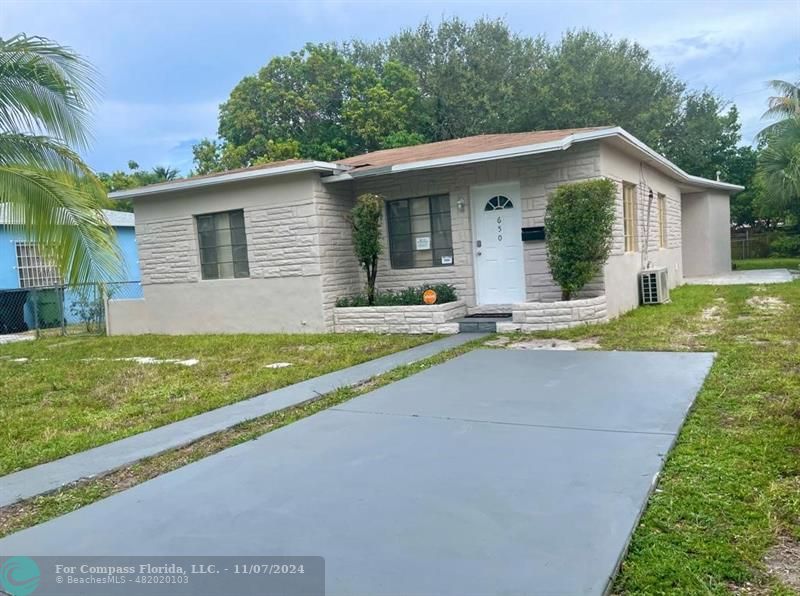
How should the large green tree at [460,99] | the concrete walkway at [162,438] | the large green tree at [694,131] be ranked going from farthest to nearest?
the large green tree at [694,131], the large green tree at [460,99], the concrete walkway at [162,438]

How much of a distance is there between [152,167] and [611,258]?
3200cm

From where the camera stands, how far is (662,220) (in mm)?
14094

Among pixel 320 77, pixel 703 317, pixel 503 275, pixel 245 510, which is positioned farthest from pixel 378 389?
pixel 320 77

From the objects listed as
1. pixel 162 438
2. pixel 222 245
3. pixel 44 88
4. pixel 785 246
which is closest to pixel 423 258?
pixel 222 245

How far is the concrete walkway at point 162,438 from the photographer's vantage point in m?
3.75

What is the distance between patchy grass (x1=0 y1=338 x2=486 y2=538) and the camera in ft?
10.8

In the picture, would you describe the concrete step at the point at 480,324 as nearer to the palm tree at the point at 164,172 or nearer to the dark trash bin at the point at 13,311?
the dark trash bin at the point at 13,311

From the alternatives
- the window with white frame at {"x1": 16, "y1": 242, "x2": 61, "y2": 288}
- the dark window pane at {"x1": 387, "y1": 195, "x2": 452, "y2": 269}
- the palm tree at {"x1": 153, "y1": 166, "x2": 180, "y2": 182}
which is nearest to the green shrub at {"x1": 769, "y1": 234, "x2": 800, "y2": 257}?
the dark window pane at {"x1": 387, "y1": 195, "x2": 452, "y2": 269}

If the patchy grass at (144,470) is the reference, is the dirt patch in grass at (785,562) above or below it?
below

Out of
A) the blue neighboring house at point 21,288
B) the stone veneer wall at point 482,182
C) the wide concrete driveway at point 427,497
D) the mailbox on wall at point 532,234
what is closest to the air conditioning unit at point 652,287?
the stone veneer wall at point 482,182

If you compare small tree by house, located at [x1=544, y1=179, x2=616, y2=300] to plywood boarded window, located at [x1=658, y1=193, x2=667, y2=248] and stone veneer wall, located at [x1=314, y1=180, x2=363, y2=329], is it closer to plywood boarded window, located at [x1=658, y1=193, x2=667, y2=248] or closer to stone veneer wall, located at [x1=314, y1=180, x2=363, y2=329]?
stone veneer wall, located at [x1=314, y1=180, x2=363, y2=329]

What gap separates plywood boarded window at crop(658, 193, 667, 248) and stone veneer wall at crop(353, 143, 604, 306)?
5258mm

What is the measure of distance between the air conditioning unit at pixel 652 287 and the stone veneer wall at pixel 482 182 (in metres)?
2.43

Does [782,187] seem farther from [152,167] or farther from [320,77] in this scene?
[152,167]
